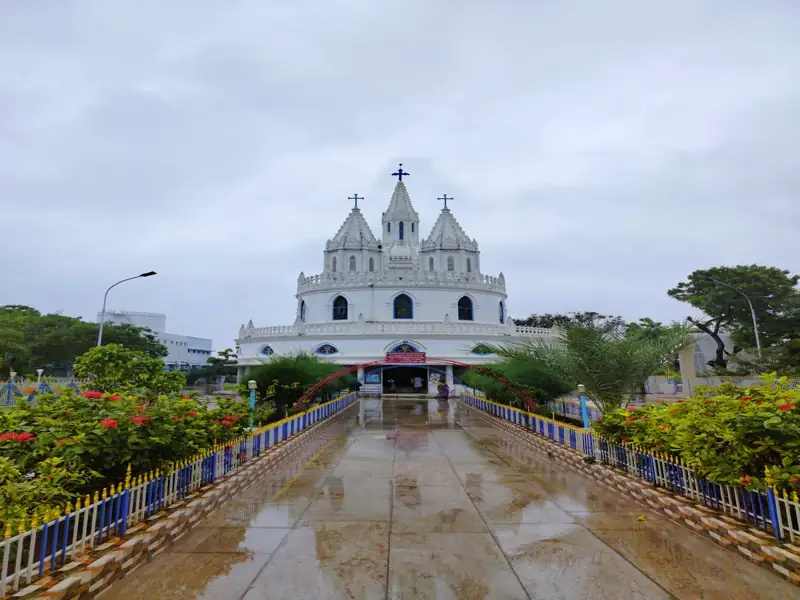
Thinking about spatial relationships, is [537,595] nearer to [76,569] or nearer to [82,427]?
[76,569]

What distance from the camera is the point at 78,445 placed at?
499 centimetres

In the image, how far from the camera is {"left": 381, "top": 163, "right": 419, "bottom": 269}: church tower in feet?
143

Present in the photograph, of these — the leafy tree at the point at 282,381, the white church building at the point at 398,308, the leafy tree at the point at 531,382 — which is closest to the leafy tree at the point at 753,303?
the white church building at the point at 398,308

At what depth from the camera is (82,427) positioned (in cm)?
536

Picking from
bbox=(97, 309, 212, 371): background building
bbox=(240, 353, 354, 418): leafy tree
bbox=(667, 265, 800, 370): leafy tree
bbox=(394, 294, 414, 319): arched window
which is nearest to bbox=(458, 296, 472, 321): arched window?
bbox=(394, 294, 414, 319): arched window

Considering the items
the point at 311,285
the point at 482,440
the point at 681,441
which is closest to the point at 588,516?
the point at 681,441

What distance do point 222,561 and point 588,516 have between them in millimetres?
4641

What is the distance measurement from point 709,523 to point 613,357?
578 centimetres

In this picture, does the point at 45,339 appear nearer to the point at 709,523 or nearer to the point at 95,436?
the point at 95,436

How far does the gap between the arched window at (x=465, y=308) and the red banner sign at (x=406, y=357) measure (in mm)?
9425

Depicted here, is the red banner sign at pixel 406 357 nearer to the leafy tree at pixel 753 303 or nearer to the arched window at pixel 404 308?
the arched window at pixel 404 308

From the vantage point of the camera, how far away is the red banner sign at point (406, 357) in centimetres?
2738

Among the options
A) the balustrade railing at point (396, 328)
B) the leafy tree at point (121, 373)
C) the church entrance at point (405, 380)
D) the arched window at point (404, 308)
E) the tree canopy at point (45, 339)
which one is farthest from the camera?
the arched window at point (404, 308)

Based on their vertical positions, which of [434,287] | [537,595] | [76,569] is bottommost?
[537,595]
